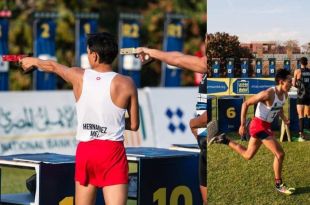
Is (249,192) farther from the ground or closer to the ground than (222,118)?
closer to the ground

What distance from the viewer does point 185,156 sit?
28.9ft

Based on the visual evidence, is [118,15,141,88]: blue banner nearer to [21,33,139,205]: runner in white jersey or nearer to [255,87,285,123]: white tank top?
[21,33,139,205]: runner in white jersey

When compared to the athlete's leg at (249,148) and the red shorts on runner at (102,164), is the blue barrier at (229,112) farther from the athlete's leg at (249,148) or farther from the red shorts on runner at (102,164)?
the red shorts on runner at (102,164)

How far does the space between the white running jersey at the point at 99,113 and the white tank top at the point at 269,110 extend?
933 mm

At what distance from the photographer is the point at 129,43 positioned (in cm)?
2078

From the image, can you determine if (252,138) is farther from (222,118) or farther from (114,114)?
(114,114)

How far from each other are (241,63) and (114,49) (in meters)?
0.89

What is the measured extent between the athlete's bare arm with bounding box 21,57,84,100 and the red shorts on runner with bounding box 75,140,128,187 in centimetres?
39

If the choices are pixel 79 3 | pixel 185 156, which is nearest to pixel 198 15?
pixel 79 3

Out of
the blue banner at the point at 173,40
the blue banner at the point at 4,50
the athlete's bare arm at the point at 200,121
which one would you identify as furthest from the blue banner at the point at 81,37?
the athlete's bare arm at the point at 200,121

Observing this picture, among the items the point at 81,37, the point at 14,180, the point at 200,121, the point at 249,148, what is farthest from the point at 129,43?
the point at 249,148

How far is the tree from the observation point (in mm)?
7137

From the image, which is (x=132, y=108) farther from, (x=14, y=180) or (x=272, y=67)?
(x=14, y=180)

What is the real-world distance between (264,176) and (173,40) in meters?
14.8
